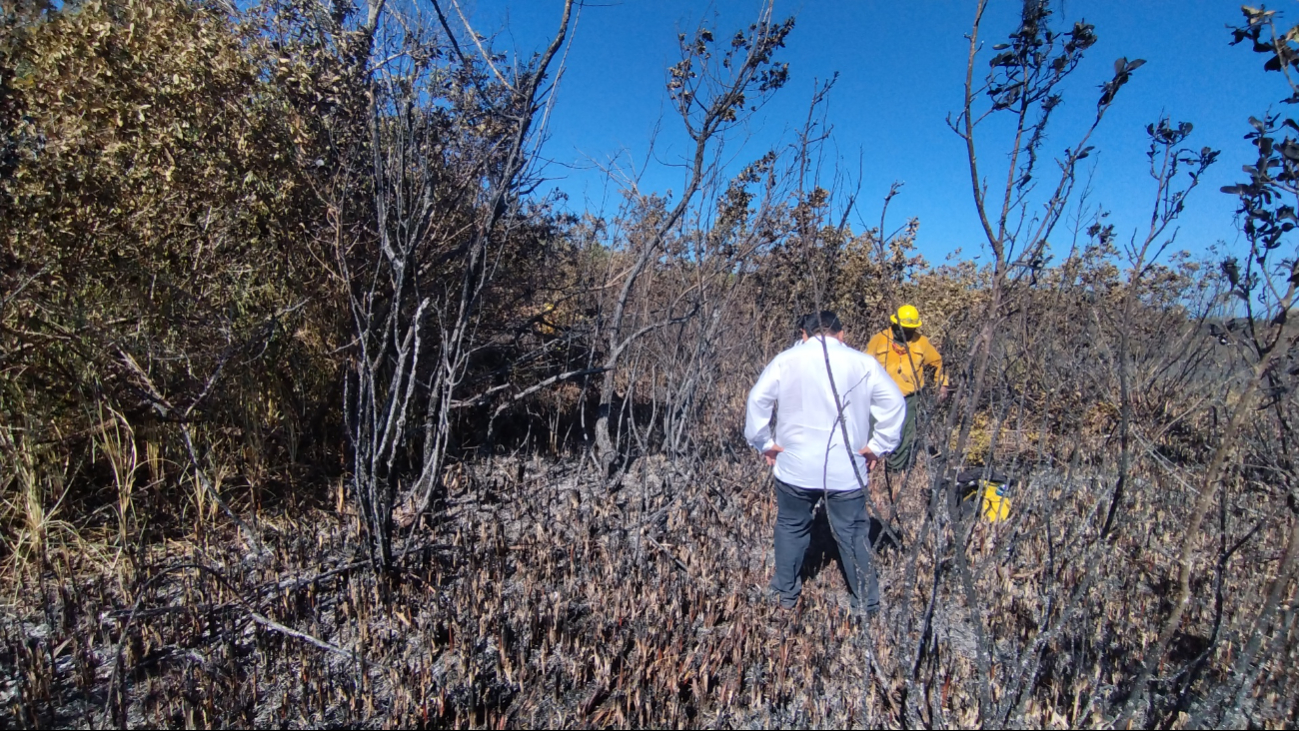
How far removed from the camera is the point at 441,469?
372cm

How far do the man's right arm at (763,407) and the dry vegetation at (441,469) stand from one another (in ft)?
1.92

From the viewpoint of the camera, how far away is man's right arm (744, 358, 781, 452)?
294 cm

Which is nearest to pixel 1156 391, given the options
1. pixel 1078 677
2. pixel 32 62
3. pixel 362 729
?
pixel 1078 677

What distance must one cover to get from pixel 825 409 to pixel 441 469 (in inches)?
87.9

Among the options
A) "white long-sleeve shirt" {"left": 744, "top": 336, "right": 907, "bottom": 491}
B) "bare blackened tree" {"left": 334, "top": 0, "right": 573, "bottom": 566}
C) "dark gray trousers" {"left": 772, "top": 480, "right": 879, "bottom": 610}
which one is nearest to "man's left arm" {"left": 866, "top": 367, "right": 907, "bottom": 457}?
"white long-sleeve shirt" {"left": 744, "top": 336, "right": 907, "bottom": 491}

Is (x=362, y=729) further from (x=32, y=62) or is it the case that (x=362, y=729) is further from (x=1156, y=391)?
(x=1156, y=391)

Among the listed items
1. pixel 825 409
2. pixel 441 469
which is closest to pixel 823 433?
pixel 825 409

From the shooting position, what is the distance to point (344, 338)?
4281mm

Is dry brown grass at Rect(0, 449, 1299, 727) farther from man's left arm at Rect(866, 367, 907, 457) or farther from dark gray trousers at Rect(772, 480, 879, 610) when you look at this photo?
man's left arm at Rect(866, 367, 907, 457)

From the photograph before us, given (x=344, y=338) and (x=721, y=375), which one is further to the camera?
(x=721, y=375)

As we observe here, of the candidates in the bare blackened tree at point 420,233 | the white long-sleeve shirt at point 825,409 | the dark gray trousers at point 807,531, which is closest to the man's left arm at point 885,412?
the white long-sleeve shirt at point 825,409

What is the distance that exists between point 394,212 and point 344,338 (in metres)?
1.41

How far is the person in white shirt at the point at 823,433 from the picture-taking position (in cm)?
280

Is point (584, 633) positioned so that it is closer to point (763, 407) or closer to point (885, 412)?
point (763, 407)
